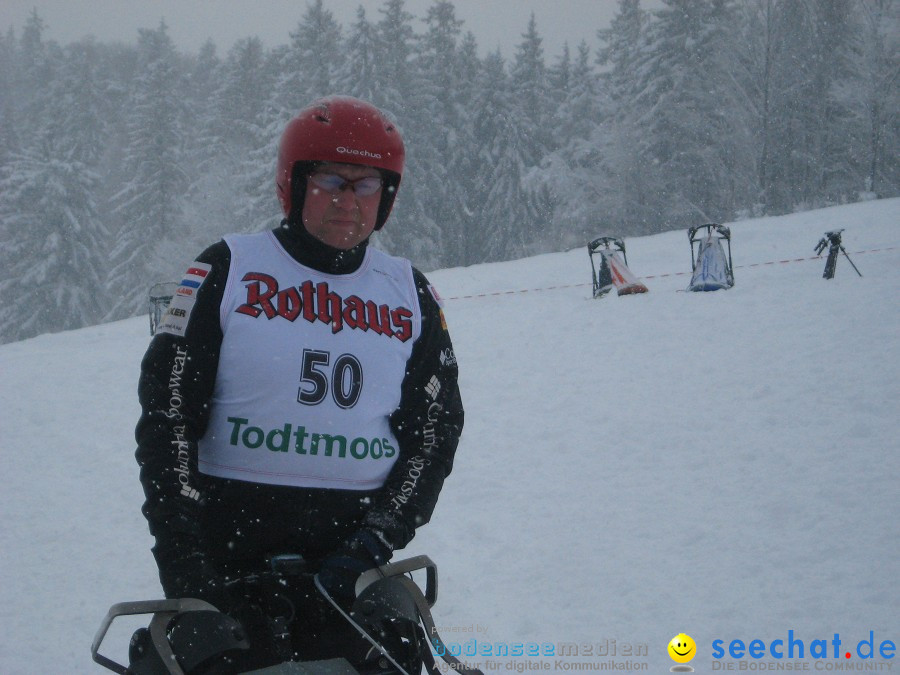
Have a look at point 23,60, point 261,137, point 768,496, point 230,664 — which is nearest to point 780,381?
point 768,496

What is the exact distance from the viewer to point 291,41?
4356 cm

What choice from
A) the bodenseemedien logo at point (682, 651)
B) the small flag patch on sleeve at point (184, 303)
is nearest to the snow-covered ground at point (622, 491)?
the bodenseemedien logo at point (682, 651)

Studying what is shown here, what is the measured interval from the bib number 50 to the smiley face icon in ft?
9.15

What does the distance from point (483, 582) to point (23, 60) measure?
85590 millimetres

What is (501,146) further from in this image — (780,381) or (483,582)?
(483,582)

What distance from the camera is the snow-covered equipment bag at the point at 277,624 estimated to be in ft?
6.00

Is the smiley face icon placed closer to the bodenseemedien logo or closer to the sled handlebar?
the bodenseemedien logo

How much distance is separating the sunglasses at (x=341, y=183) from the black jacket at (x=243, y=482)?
170mm

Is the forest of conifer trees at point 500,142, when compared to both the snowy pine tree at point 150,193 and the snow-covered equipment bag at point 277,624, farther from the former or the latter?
the snow-covered equipment bag at point 277,624

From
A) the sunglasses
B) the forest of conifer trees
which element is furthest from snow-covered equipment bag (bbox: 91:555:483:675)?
the forest of conifer trees

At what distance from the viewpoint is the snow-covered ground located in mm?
4449

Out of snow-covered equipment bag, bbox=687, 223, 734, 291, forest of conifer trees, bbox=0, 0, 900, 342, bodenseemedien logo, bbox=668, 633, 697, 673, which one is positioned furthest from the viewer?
forest of conifer trees, bbox=0, 0, 900, 342

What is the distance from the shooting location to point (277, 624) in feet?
6.44

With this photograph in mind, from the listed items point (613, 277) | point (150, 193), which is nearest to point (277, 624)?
point (613, 277)
